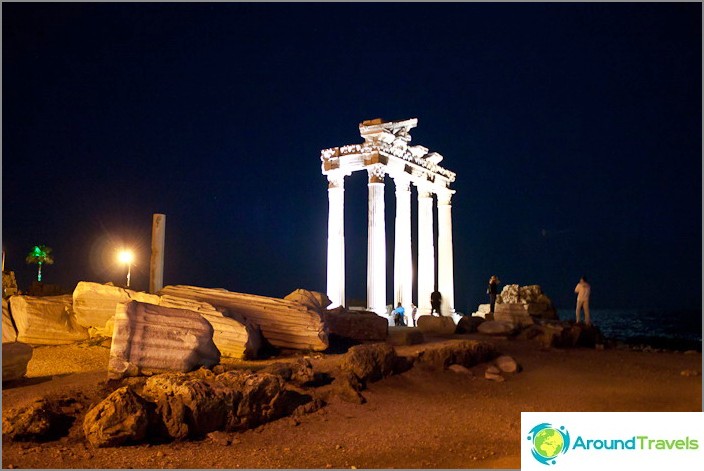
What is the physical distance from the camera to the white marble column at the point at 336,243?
27938 millimetres

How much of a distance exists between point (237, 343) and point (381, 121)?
17.2 m

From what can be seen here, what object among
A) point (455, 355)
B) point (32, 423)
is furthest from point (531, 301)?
point (32, 423)

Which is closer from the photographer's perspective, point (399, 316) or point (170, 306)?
point (170, 306)

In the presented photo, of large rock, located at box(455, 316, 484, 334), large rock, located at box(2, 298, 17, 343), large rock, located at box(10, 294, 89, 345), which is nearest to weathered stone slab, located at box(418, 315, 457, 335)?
large rock, located at box(455, 316, 484, 334)

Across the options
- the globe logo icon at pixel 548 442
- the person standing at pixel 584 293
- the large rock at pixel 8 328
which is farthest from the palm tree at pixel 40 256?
the globe logo icon at pixel 548 442

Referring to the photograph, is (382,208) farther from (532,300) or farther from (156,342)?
(156,342)

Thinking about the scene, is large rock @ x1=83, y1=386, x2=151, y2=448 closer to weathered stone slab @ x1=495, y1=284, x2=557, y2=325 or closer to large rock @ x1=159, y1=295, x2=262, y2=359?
large rock @ x1=159, y1=295, x2=262, y2=359

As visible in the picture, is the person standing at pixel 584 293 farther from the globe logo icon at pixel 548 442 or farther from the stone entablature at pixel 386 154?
the globe logo icon at pixel 548 442

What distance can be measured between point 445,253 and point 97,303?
22101 mm

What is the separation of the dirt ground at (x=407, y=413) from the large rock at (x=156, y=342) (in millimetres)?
708

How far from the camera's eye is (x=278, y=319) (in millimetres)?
13797

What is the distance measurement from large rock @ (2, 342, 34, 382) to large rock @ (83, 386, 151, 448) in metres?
2.99

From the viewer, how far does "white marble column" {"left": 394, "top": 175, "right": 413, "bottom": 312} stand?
28.2 metres

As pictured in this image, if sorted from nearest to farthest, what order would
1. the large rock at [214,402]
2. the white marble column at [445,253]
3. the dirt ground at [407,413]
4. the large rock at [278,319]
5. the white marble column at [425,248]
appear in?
the dirt ground at [407,413]
the large rock at [214,402]
the large rock at [278,319]
the white marble column at [425,248]
the white marble column at [445,253]
